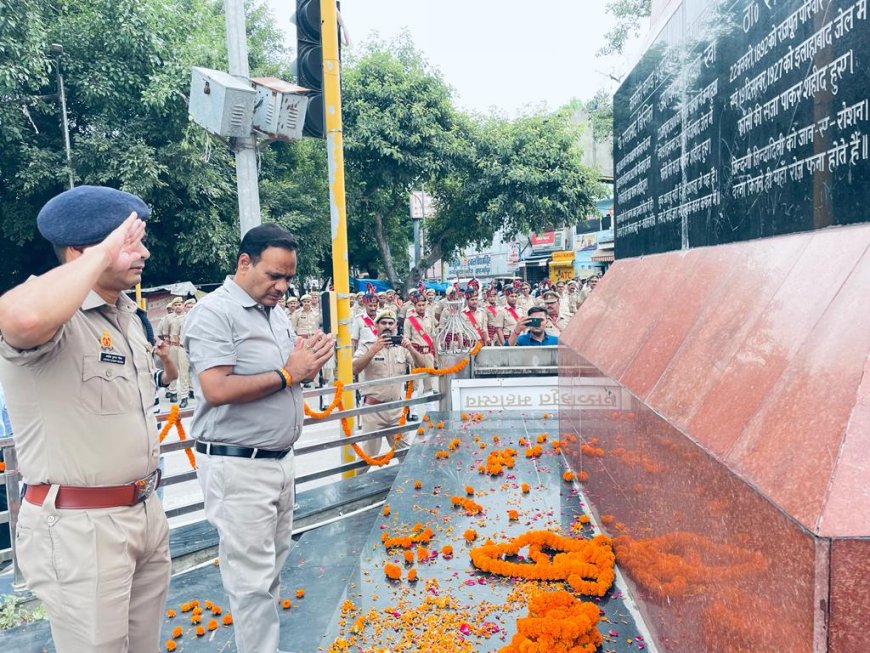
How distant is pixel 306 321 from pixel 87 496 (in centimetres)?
1247

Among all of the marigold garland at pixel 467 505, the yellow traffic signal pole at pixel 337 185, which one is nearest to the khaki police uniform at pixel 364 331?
the yellow traffic signal pole at pixel 337 185

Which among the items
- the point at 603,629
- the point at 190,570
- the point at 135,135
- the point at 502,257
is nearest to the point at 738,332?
the point at 603,629

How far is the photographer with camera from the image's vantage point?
6.88 metres

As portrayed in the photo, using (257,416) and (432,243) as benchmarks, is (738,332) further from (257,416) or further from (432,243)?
(432,243)

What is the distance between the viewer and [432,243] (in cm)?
2230

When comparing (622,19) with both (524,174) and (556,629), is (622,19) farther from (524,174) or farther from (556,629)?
(556,629)

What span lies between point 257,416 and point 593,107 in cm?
2022

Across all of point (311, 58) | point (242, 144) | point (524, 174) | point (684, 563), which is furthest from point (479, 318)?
point (684, 563)

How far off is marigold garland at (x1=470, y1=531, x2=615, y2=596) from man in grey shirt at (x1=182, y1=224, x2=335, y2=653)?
111 centimetres

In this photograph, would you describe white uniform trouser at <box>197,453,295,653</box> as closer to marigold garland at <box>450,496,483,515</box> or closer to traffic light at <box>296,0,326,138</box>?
marigold garland at <box>450,496,483,515</box>

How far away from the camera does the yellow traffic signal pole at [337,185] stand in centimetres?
558

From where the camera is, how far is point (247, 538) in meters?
2.79

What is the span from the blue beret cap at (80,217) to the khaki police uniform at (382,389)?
4.67 metres

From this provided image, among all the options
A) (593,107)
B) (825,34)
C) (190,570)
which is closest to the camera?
(825,34)
